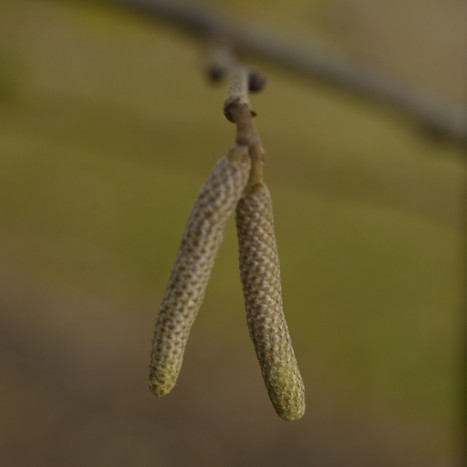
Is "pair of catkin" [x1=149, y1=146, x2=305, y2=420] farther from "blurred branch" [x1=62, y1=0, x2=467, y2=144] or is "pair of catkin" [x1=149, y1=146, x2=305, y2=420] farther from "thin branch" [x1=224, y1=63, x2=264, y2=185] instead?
"blurred branch" [x1=62, y1=0, x2=467, y2=144]

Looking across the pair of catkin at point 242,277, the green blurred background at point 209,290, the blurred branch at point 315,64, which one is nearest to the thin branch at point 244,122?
the pair of catkin at point 242,277

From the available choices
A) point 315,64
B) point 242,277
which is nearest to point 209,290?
point 315,64

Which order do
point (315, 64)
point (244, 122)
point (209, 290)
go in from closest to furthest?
point (244, 122), point (315, 64), point (209, 290)

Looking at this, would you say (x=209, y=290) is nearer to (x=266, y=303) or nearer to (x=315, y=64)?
(x=315, y=64)

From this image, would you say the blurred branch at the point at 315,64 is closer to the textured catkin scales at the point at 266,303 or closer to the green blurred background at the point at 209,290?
the textured catkin scales at the point at 266,303

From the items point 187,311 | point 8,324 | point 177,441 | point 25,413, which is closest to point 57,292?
point 8,324

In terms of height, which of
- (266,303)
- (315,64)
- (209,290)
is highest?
(209,290)

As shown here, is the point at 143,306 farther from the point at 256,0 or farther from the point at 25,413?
the point at 256,0

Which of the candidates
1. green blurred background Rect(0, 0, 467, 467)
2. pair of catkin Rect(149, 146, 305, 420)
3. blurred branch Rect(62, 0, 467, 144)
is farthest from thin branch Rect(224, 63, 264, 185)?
green blurred background Rect(0, 0, 467, 467)

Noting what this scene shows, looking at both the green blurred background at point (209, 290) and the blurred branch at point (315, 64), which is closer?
the blurred branch at point (315, 64)
